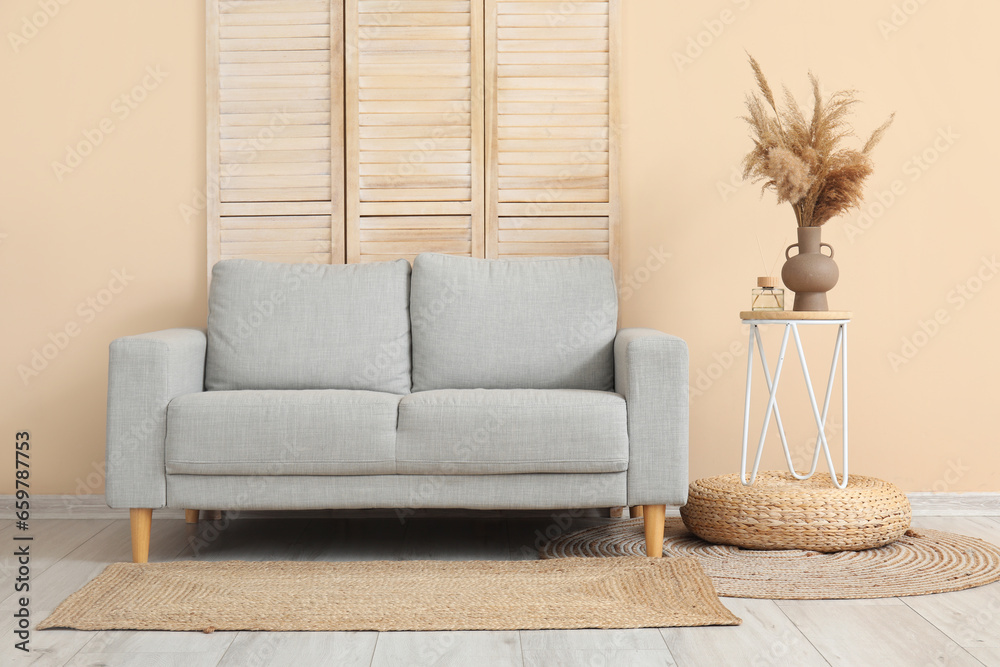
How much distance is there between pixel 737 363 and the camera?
306 cm

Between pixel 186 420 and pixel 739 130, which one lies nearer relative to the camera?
pixel 186 420

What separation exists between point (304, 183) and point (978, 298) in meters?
2.54

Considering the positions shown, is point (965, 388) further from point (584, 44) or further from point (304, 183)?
point (304, 183)

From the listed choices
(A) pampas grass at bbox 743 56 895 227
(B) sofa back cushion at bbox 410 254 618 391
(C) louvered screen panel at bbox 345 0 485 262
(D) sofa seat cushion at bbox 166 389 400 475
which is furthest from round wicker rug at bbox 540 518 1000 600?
(C) louvered screen panel at bbox 345 0 485 262

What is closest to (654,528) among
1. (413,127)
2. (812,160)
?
Result: (812,160)

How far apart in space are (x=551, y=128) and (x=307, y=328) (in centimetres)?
117

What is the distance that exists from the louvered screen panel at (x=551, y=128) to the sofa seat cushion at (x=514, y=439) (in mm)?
946

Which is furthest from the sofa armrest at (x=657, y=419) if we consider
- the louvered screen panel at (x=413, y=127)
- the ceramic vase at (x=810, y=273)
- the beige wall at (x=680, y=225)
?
the louvered screen panel at (x=413, y=127)

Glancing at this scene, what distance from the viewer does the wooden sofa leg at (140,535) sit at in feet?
7.59

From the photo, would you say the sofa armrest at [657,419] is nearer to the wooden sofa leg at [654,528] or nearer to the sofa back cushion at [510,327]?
the wooden sofa leg at [654,528]

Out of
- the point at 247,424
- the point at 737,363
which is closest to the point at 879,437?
the point at 737,363

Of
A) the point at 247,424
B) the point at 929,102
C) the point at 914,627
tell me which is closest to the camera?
the point at 914,627

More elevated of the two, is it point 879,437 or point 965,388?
point 965,388

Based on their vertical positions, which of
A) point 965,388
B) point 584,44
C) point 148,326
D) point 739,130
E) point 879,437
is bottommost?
point 879,437
